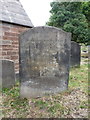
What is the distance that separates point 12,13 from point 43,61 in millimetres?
2968

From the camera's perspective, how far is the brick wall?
16.0ft

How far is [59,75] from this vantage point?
374cm

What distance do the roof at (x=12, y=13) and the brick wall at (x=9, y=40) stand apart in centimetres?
20

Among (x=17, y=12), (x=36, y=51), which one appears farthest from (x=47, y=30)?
(x=17, y=12)

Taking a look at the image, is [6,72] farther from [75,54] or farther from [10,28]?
[75,54]

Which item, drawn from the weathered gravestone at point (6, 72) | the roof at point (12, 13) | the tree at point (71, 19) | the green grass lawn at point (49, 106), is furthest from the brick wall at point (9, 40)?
the tree at point (71, 19)

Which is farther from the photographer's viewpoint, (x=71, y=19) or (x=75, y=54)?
(x=71, y=19)

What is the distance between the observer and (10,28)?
509 cm

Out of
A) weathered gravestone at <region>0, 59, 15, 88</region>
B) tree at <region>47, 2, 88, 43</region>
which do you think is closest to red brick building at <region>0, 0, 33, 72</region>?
weathered gravestone at <region>0, 59, 15, 88</region>

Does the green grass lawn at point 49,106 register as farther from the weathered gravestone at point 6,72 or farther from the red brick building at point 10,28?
the red brick building at point 10,28

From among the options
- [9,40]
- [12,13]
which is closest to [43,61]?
[9,40]

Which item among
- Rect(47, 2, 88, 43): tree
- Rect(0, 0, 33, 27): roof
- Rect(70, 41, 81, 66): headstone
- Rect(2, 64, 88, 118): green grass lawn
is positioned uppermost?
Rect(47, 2, 88, 43): tree

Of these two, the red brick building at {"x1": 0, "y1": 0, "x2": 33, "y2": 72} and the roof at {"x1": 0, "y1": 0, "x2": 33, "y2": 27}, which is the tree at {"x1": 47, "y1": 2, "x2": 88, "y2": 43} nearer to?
the roof at {"x1": 0, "y1": 0, "x2": 33, "y2": 27}

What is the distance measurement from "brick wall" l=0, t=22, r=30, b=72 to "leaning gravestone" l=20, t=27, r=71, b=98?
1625 mm
